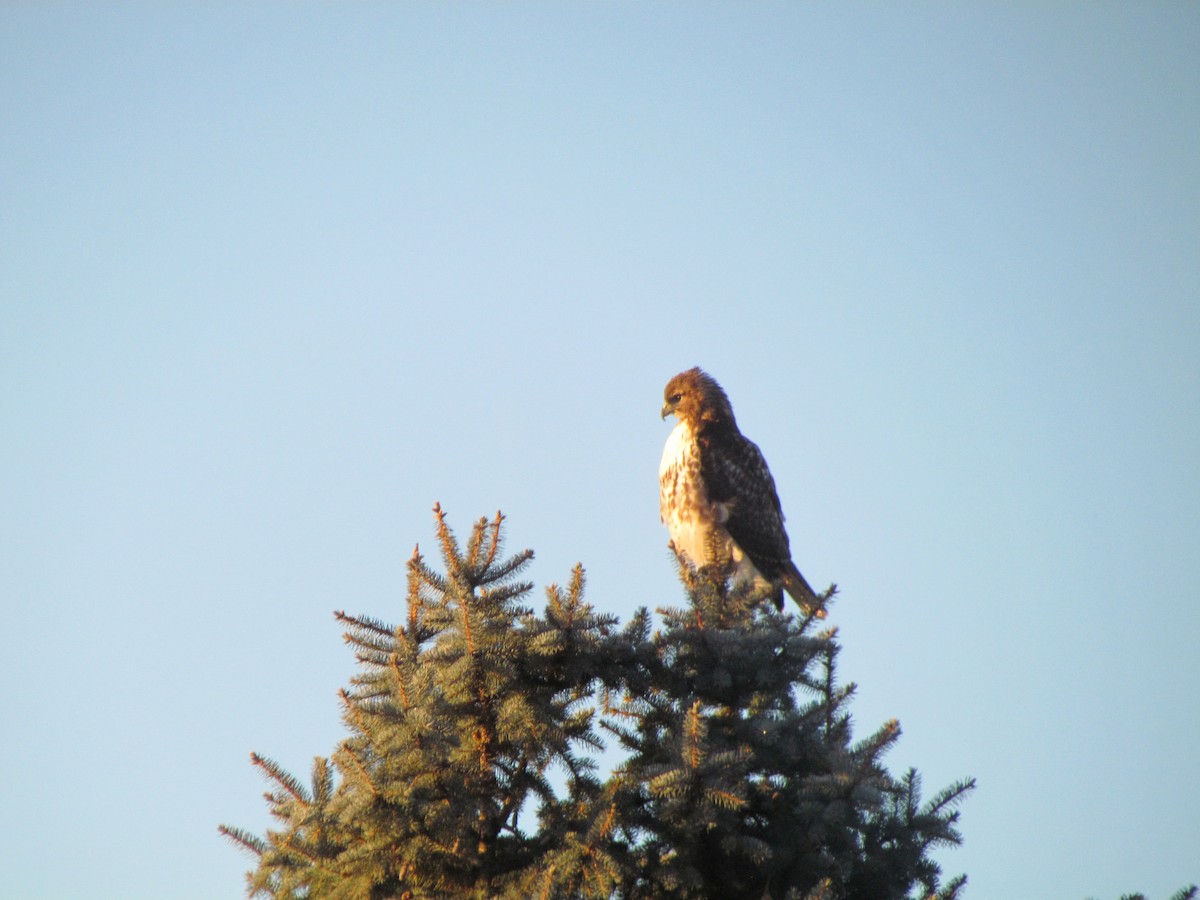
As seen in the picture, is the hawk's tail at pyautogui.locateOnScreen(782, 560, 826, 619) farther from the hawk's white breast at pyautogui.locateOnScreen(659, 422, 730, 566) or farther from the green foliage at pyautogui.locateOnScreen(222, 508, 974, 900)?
the green foliage at pyautogui.locateOnScreen(222, 508, 974, 900)

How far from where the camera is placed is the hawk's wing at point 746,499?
8977 millimetres

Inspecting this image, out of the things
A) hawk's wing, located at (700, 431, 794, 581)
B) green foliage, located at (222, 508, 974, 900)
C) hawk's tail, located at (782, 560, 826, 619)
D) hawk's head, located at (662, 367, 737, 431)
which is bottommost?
green foliage, located at (222, 508, 974, 900)

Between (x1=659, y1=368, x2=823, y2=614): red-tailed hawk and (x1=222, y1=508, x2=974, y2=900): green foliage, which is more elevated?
(x1=659, y1=368, x2=823, y2=614): red-tailed hawk

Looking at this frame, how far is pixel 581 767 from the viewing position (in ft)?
13.6

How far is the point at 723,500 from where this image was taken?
895 cm

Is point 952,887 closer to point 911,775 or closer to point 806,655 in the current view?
point 911,775

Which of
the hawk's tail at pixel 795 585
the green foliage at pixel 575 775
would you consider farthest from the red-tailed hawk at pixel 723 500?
the green foliage at pixel 575 775

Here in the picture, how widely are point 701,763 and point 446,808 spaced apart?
2.76ft

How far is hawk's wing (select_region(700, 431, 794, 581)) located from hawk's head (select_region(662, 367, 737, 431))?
193 mm

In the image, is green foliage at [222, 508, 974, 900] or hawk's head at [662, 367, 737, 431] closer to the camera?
green foliage at [222, 508, 974, 900]

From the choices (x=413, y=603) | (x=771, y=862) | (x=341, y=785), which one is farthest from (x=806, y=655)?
(x=341, y=785)

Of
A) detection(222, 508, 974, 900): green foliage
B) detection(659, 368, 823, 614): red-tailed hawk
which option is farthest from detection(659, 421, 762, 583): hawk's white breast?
detection(222, 508, 974, 900): green foliage

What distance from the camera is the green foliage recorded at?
3791 mm

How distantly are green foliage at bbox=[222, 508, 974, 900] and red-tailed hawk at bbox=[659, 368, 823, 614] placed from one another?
4396 mm
